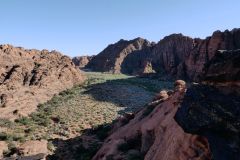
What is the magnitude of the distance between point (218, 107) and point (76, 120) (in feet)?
136

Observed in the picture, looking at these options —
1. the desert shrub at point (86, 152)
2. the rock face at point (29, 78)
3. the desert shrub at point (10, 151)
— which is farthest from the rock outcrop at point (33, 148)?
the rock face at point (29, 78)

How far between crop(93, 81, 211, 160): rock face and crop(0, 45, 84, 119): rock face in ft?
81.1

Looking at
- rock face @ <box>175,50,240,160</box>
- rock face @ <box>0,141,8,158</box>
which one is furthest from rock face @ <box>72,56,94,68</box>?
rock face @ <box>175,50,240,160</box>

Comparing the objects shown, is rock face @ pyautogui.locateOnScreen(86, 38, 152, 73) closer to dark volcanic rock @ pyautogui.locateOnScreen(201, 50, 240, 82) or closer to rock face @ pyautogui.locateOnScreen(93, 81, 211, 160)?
rock face @ pyautogui.locateOnScreen(93, 81, 211, 160)

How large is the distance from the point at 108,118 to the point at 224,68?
42.5m

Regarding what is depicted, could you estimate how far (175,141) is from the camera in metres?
16.6

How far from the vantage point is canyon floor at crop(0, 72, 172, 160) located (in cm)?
3855

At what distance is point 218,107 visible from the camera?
1200 centimetres

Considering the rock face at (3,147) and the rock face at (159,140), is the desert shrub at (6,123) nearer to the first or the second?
the rock face at (3,147)

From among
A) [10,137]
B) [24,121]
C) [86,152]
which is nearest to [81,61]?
[24,121]

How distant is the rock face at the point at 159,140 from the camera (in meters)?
14.9

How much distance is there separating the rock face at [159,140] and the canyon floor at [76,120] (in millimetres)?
5690

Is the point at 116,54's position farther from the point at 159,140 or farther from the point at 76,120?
the point at 159,140

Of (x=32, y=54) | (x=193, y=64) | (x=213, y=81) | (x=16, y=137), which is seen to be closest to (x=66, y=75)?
(x=32, y=54)
